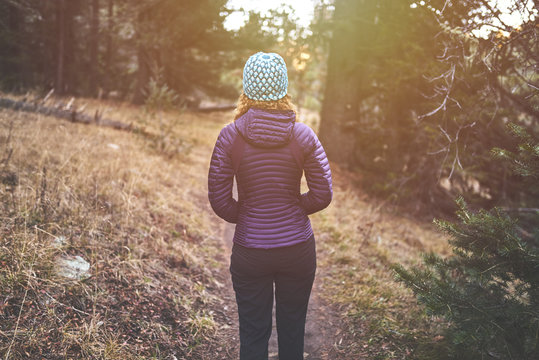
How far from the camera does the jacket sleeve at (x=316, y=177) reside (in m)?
2.45

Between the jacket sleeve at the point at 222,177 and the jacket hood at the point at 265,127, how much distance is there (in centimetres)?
14

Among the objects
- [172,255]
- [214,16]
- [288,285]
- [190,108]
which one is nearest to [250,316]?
[288,285]

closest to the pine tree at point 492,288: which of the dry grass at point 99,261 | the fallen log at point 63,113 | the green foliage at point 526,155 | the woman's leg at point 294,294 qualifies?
the green foliage at point 526,155

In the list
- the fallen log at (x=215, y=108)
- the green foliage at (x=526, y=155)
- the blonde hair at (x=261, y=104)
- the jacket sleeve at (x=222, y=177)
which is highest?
the blonde hair at (x=261, y=104)

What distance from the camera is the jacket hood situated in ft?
7.59

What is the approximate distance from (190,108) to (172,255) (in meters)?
21.0

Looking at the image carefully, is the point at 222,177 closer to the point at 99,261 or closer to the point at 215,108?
the point at 99,261

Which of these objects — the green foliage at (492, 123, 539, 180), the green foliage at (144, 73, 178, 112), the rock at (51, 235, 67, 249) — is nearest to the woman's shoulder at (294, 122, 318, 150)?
the green foliage at (492, 123, 539, 180)

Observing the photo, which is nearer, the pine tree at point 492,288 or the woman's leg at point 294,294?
the pine tree at point 492,288

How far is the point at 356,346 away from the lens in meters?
3.66

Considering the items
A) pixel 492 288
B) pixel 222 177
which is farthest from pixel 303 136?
pixel 492 288

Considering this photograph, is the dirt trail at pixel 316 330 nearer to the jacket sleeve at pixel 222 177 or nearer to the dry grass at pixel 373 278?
the dry grass at pixel 373 278

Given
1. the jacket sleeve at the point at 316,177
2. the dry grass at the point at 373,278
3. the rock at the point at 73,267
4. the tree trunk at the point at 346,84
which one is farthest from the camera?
the tree trunk at the point at 346,84

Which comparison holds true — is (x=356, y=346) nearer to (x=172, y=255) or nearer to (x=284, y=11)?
(x=172, y=255)
